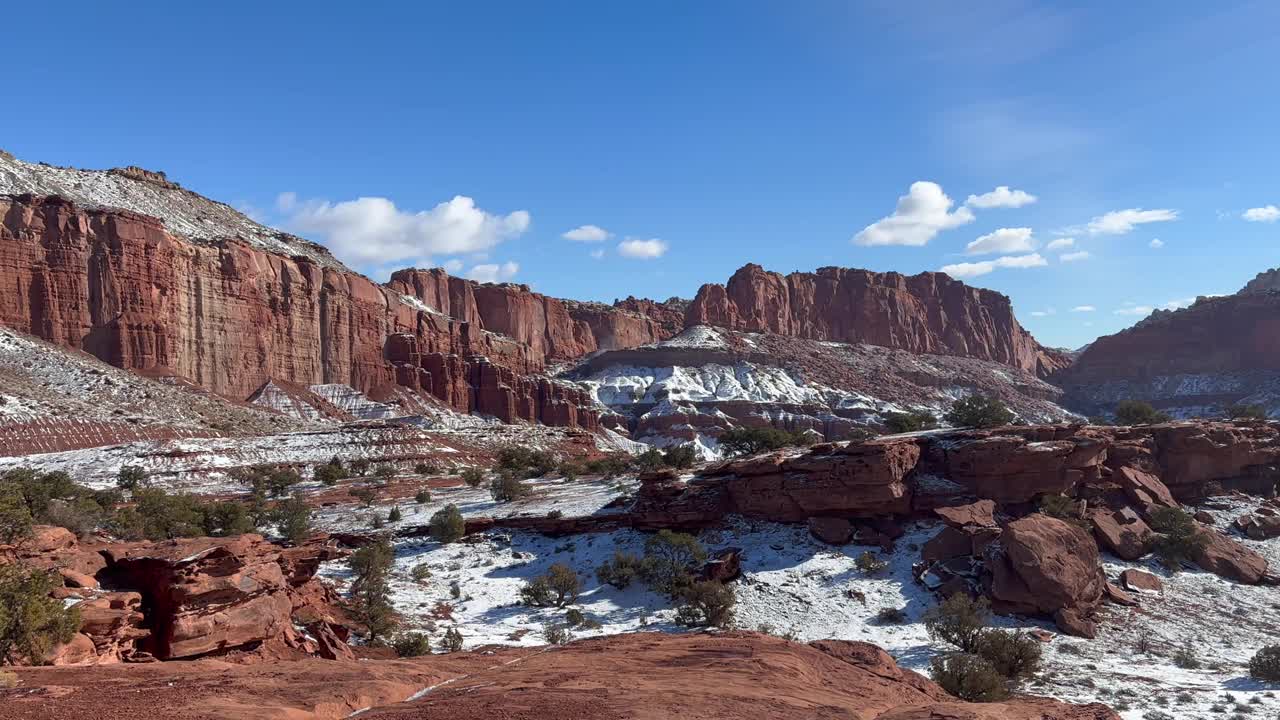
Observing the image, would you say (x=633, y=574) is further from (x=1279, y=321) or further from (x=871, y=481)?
(x=1279, y=321)

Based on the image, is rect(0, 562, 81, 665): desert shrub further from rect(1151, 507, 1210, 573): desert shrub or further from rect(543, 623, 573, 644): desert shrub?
rect(1151, 507, 1210, 573): desert shrub

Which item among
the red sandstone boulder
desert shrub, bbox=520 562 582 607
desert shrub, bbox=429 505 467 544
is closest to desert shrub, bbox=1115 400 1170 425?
the red sandstone boulder

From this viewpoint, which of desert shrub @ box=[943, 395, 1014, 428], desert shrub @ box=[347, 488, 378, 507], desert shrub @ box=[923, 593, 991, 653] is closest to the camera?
desert shrub @ box=[923, 593, 991, 653]

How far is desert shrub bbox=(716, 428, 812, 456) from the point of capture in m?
54.8

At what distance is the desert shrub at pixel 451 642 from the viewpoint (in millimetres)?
21272

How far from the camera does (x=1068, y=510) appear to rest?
103 feet

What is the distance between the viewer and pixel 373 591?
25.0 meters

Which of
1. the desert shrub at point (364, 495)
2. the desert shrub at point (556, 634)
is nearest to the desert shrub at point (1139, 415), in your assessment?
the desert shrub at point (556, 634)

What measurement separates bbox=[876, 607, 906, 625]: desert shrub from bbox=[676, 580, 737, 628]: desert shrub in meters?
4.52

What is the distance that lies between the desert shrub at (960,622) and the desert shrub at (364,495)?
27.3 m

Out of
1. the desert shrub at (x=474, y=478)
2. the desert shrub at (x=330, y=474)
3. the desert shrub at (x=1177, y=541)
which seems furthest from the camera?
the desert shrub at (x=330, y=474)

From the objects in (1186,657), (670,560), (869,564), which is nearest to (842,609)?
(869,564)

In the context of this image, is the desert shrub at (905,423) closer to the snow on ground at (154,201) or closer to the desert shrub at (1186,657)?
the desert shrub at (1186,657)

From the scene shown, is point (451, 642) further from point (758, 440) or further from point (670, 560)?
point (758, 440)
